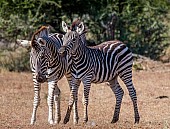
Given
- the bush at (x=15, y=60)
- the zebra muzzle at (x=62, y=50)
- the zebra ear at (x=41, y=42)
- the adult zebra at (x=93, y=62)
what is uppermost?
the zebra ear at (x=41, y=42)

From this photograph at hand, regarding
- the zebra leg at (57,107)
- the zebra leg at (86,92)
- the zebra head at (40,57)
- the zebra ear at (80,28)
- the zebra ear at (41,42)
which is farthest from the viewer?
the zebra leg at (57,107)

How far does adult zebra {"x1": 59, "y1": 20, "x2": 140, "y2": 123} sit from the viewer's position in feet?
37.8

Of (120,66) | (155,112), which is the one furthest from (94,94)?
(120,66)

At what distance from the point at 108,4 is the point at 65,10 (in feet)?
7.27

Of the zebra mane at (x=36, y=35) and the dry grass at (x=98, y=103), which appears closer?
the zebra mane at (x=36, y=35)

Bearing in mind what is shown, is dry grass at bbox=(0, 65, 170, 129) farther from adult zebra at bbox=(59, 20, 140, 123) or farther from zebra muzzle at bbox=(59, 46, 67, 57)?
zebra muzzle at bbox=(59, 46, 67, 57)

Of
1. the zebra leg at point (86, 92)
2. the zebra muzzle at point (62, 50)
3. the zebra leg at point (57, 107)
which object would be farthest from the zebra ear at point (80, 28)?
the zebra leg at point (57, 107)

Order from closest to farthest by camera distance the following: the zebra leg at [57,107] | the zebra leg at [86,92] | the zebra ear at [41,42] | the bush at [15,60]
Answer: the zebra ear at [41,42] → the zebra leg at [86,92] → the zebra leg at [57,107] → the bush at [15,60]

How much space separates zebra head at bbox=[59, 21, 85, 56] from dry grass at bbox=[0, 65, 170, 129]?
1.54 meters

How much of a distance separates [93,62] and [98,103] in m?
4.19

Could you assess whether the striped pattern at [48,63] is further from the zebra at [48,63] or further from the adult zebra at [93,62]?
the adult zebra at [93,62]

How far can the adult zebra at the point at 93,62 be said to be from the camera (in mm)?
11516

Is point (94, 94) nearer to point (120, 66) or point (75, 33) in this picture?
point (120, 66)

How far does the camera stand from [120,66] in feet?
41.3
